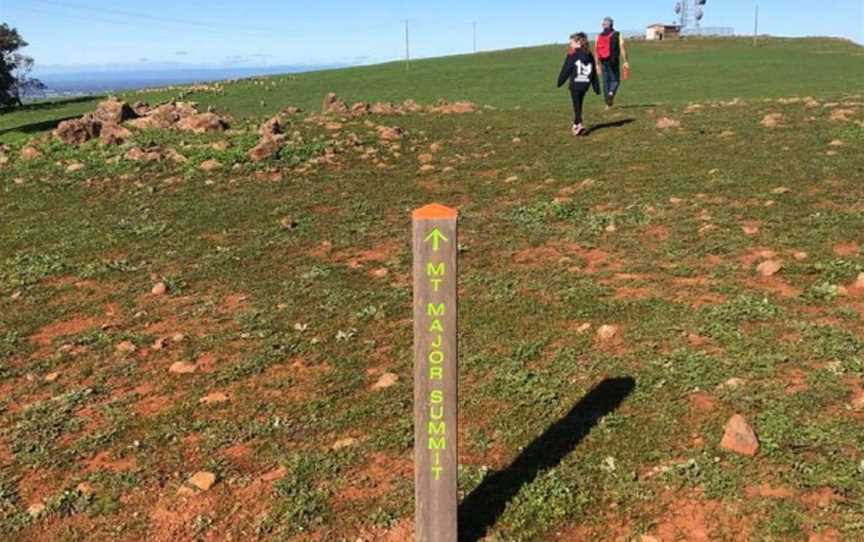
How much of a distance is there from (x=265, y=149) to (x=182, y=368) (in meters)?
9.53

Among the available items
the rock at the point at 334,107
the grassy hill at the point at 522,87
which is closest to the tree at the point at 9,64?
the grassy hill at the point at 522,87

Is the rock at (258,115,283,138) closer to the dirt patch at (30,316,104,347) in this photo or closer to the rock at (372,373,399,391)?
the dirt patch at (30,316,104,347)

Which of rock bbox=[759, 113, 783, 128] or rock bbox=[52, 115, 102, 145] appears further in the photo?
rock bbox=[52, 115, 102, 145]

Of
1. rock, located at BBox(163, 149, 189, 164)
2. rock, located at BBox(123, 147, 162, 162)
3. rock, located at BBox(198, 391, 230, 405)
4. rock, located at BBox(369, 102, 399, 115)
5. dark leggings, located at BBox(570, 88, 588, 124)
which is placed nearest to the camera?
rock, located at BBox(198, 391, 230, 405)

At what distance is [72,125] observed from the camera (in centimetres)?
1759

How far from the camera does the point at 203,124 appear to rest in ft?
59.6

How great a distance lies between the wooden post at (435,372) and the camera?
342 centimetres

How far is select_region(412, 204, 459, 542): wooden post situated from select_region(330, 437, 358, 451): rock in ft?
3.89

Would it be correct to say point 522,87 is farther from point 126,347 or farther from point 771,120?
point 126,347

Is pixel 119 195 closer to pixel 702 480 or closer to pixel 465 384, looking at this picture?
pixel 465 384

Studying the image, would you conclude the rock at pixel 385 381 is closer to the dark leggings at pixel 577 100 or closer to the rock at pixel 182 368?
the rock at pixel 182 368

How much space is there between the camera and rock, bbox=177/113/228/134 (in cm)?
1803

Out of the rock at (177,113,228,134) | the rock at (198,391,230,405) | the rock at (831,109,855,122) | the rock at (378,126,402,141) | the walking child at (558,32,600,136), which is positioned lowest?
the rock at (198,391,230,405)

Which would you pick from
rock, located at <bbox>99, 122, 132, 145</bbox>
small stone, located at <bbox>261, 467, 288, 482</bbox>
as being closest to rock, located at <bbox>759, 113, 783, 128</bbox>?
small stone, located at <bbox>261, 467, 288, 482</bbox>
